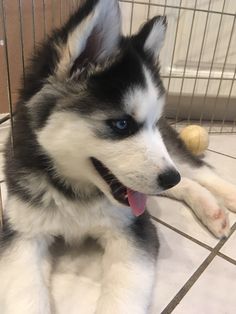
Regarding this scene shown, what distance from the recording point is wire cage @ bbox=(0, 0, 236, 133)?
177 cm

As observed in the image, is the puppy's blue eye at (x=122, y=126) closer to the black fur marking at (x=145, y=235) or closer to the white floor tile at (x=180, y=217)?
the black fur marking at (x=145, y=235)

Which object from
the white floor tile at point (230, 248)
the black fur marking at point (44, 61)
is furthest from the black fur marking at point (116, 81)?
the white floor tile at point (230, 248)

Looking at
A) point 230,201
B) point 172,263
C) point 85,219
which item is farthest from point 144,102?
point 230,201

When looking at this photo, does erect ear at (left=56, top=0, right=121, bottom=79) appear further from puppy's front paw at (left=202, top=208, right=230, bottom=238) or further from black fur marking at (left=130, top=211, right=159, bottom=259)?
puppy's front paw at (left=202, top=208, right=230, bottom=238)

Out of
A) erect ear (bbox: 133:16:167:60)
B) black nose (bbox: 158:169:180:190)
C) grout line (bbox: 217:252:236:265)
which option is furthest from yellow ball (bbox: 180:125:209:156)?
black nose (bbox: 158:169:180:190)

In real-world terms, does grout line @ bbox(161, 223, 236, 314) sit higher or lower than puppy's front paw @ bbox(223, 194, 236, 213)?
higher

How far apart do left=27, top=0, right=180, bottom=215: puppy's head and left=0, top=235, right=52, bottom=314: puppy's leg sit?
265 mm

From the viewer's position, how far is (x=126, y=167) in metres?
0.81

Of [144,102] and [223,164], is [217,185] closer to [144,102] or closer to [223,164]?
[223,164]

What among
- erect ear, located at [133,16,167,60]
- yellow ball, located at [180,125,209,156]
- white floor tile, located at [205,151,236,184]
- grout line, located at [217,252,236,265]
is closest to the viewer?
erect ear, located at [133,16,167,60]

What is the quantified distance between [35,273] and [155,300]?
32 centimetres

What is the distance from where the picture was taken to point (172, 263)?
1.09 metres

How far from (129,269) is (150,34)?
2.05 ft

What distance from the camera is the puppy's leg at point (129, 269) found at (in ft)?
2.84
